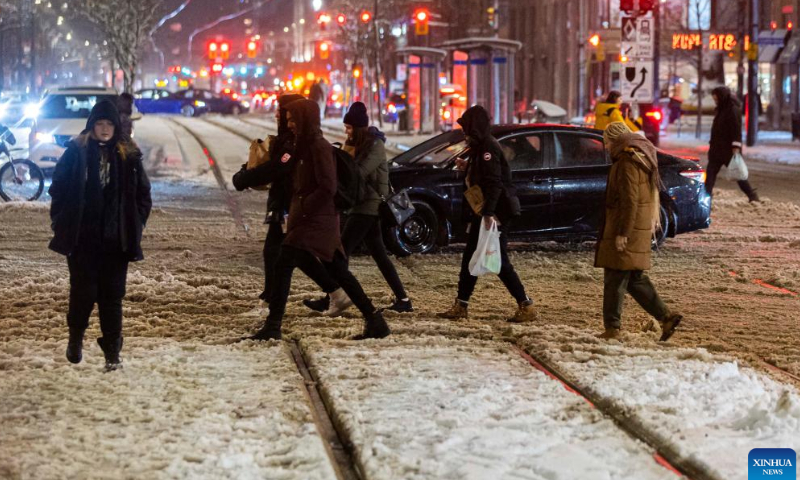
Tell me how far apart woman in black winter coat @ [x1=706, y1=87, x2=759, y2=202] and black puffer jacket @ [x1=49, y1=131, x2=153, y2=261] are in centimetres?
1073

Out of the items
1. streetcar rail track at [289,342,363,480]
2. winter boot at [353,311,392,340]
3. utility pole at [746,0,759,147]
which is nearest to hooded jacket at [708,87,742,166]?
winter boot at [353,311,392,340]

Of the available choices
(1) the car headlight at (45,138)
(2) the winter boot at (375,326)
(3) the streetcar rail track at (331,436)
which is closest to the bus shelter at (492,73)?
(1) the car headlight at (45,138)

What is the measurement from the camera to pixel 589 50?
64250 millimetres

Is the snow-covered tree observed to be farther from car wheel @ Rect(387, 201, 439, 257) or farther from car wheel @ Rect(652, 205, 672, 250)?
car wheel @ Rect(652, 205, 672, 250)

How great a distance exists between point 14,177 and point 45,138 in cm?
288

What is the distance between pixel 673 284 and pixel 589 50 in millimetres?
54975

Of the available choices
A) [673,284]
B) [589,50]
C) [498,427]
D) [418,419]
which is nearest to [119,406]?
[418,419]

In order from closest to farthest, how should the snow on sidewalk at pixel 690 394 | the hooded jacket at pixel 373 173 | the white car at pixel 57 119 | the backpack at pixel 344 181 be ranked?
the snow on sidewalk at pixel 690 394, the backpack at pixel 344 181, the hooded jacket at pixel 373 173, the white car at pixel 57 119

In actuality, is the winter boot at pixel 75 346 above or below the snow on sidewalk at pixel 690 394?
above

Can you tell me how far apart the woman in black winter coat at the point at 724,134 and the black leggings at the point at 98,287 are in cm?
1074

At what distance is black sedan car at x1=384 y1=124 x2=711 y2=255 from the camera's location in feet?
40.6

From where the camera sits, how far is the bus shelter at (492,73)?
110 ft

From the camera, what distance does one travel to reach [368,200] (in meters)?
9.24

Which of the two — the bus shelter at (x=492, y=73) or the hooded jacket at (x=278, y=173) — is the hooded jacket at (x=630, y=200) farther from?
the bus shelter at (x=492, y=73)
